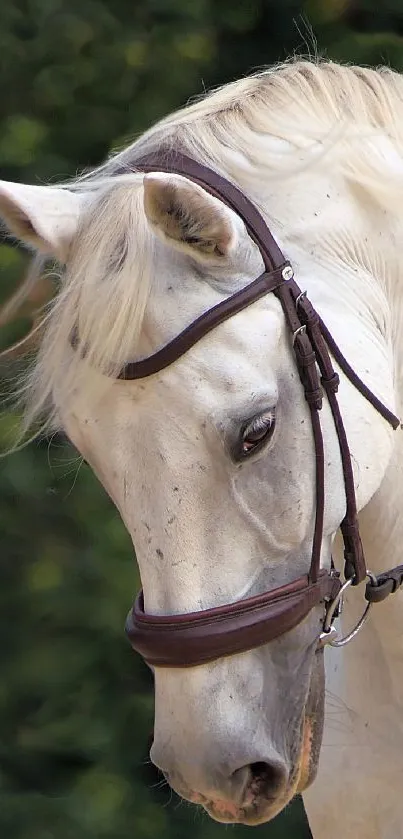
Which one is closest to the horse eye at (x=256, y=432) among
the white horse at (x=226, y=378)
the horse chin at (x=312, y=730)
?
the white horse at (x=226, y=378)

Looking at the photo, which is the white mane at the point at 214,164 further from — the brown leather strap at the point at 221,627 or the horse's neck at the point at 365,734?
the horse's neck at the point at 365,734

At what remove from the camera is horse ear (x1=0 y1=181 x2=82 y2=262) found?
38.9 inches

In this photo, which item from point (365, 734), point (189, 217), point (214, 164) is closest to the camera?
point (189, 217)

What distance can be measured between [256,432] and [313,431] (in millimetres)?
72

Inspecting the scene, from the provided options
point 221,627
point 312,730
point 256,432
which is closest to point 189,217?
point 256,432

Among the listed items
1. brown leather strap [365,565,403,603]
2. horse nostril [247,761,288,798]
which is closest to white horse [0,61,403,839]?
horse nostril [247,761,288,798]

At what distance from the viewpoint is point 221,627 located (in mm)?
950

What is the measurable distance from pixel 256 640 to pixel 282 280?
35 cm

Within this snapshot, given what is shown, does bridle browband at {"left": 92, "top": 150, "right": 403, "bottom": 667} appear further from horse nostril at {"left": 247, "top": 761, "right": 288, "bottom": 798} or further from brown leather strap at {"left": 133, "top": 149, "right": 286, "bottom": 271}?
horse nostril at {"left": 247, "top": 761, "right": 288, "bottom": 798}

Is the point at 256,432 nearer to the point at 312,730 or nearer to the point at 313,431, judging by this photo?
the point at 313,431

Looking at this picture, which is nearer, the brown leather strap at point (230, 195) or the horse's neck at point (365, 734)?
the brown leather strap at point (230, 195)

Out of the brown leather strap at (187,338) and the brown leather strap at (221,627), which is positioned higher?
the brown leather strap at (187,338)

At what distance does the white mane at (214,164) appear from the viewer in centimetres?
97

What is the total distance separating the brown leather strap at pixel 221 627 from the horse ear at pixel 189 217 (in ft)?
1.08
